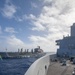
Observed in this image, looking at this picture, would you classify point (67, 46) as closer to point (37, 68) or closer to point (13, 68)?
point (13, 68)

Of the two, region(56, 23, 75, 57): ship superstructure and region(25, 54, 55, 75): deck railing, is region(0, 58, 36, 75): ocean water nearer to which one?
region(56, 23, 75, 57): ship superstructure

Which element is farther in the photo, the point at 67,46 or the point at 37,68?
the point at 67,46

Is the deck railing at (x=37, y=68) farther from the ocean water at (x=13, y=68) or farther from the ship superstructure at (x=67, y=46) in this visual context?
the ocean water at (x=13, y=68)

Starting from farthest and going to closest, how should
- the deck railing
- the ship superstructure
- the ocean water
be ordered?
the ocean water, the ship superstructure, the deck railing

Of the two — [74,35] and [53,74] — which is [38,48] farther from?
[53,74]

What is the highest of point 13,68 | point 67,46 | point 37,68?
point 67,46

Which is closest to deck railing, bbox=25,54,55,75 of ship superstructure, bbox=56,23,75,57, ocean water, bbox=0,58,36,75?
ship superstructure, bbox=56,23,75,57

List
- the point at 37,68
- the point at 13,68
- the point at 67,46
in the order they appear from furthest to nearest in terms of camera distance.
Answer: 1. the point at 13,68
2. the point at 67,46
3. the point at 37,68

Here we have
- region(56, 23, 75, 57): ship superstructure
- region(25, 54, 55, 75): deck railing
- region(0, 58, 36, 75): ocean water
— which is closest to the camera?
region(25, 54, 55, 75): deck railing

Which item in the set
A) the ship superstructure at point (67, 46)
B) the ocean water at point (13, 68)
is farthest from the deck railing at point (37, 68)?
the ocean water at point (13, 68)

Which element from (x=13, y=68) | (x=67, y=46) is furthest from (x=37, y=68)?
(x=13, y=68)

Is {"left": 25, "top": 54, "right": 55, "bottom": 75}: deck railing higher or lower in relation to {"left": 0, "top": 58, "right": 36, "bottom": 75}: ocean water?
higher

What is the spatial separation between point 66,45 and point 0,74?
72.4 feet

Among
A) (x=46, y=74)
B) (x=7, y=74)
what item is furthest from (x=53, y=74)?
(x=7, y=74)
